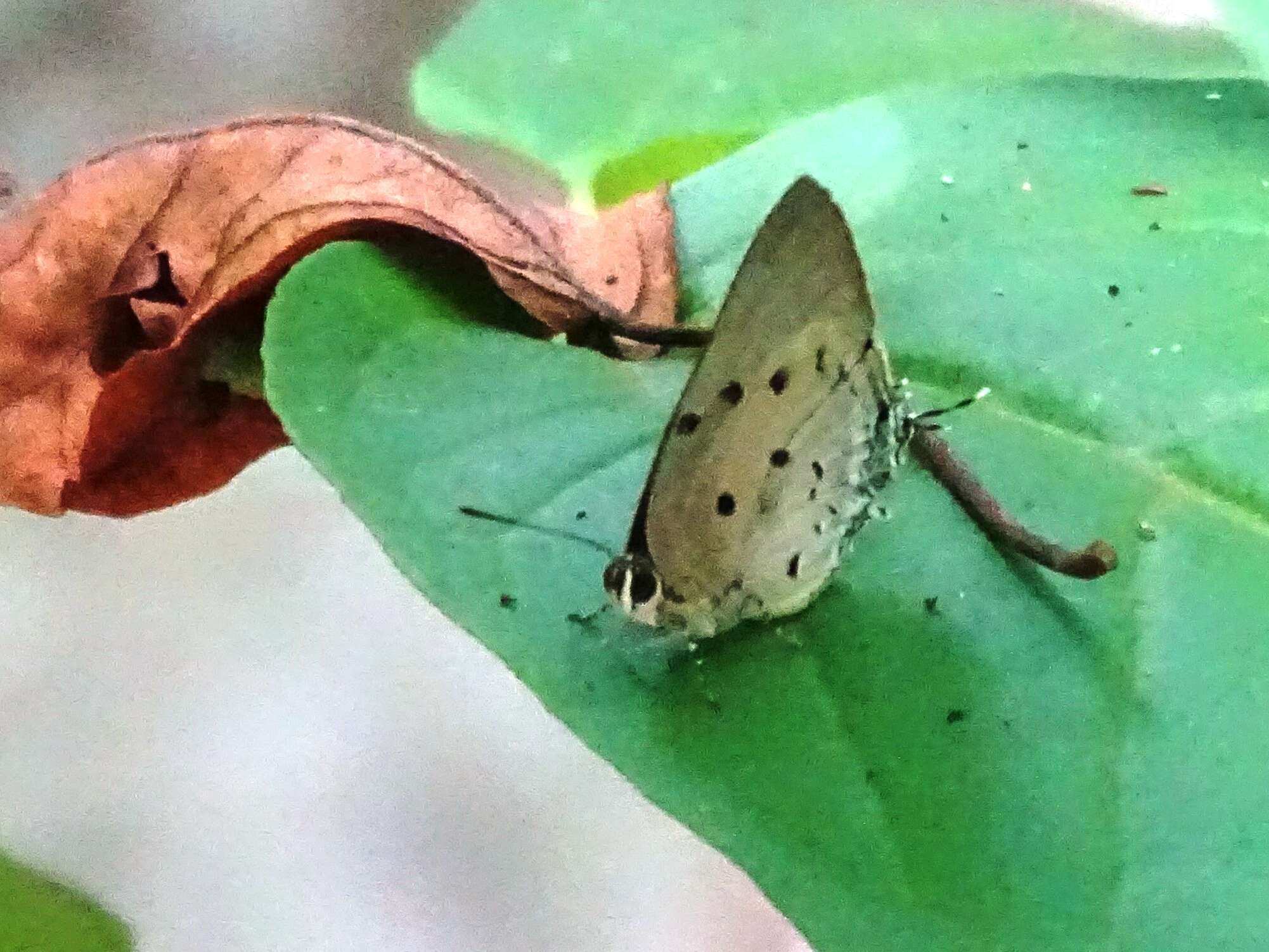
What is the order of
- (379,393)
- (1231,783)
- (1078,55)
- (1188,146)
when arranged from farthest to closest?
1. (1078,55)
2. (1188,146)
3. (379,393)
4. (1231,783)

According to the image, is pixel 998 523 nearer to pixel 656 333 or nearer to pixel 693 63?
pixel 656 333

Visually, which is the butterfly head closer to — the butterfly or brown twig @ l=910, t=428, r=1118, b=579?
the butterfly

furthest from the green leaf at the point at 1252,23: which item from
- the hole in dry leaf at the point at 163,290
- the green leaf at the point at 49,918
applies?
the green leaf at the point at 49,918

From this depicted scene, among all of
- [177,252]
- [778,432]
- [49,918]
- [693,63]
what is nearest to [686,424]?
[778,432]

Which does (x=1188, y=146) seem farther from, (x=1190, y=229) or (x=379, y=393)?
(x=379, y=393)

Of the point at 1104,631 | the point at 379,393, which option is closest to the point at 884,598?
the point at 1104,631

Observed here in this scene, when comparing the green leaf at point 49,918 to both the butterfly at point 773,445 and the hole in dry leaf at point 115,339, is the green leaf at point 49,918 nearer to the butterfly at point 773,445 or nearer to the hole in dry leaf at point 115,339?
the hole in dry leaf at point 115,339

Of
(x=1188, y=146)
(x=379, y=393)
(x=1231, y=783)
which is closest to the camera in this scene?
(x=1231, y=783)
